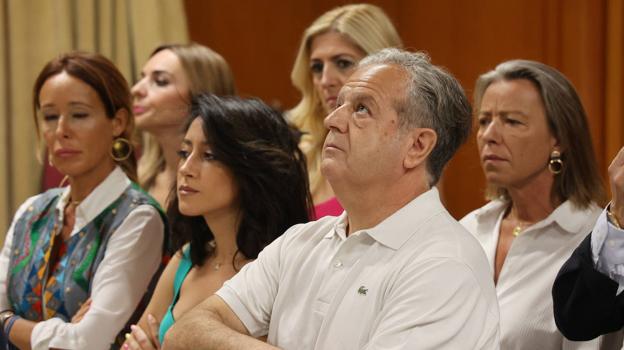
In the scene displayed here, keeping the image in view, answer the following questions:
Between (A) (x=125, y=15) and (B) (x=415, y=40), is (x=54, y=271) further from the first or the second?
(B) (x=415, y=40)

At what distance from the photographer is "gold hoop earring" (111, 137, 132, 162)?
330 centimetres

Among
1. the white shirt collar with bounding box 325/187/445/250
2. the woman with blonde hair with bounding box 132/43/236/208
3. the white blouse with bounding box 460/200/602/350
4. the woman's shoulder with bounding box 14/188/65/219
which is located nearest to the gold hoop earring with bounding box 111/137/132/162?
the woman's shoulder with bounding box 14/188/65/219

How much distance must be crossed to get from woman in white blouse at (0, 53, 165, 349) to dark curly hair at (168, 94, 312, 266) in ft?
1.03

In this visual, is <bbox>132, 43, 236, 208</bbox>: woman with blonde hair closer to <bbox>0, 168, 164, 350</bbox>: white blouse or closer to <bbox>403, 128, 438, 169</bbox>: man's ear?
<bbox>0, 168, 164, 350</bbox>: white blouse

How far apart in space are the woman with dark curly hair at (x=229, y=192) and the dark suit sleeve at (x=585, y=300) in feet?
2.62

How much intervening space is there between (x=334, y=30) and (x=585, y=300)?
1.83m

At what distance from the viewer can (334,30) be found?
3.83 meters

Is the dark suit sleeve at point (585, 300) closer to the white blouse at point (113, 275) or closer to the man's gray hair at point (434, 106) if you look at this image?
the man's gray hair at point (434, 106)

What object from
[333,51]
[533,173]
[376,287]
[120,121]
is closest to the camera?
[376,287]

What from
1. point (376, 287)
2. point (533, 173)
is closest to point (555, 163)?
point (533, 173)

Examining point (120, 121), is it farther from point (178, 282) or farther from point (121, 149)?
point (178, 282)

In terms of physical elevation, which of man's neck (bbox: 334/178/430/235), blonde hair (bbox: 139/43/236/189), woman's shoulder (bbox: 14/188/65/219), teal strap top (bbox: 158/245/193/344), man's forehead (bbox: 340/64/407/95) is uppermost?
man's forehead (bbox: 340/64/407/95)

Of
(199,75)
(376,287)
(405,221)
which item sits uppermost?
(199,75)

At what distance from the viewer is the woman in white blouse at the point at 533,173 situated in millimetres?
2812
